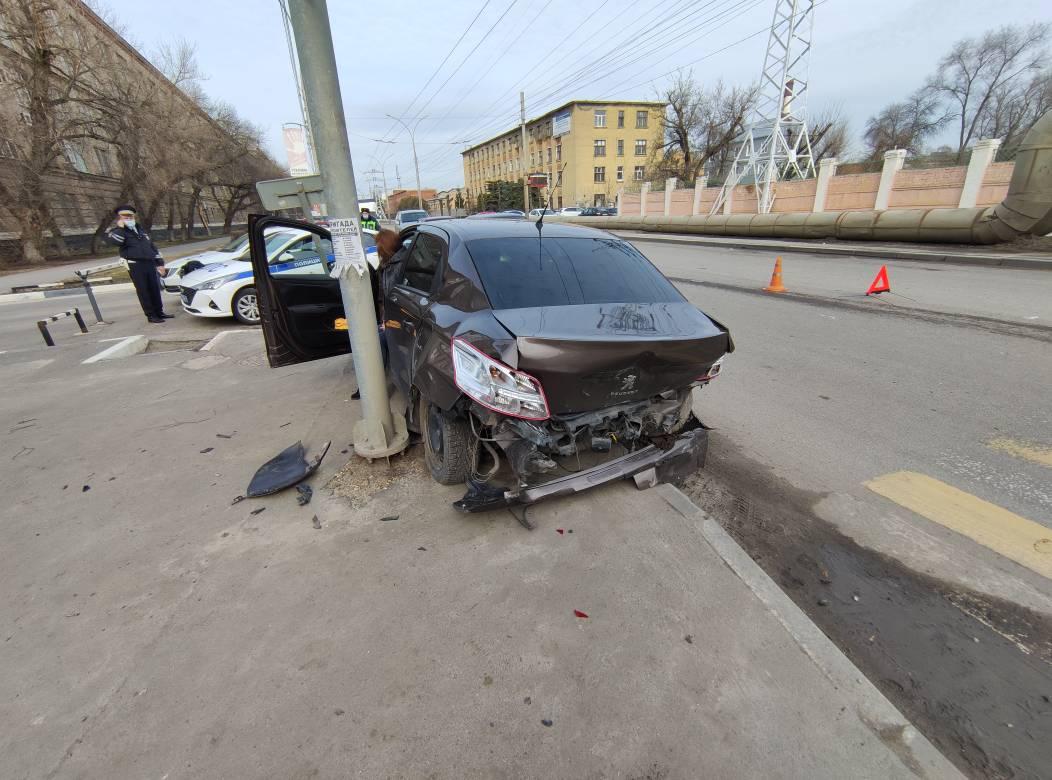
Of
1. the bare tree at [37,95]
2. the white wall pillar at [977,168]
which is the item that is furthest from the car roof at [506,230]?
the bare tree at [37,95]

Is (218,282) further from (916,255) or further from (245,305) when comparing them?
(916,255)

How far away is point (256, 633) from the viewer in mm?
2225

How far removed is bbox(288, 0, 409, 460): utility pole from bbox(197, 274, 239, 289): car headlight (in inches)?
275

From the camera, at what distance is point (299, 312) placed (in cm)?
474

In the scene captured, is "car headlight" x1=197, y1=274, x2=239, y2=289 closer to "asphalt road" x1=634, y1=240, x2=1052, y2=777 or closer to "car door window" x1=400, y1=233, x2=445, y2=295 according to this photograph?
"car door window" x1=400, y1=233, x2=445, y2=295

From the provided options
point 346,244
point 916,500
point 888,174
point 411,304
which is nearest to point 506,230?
point 411,304

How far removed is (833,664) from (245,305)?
994cm

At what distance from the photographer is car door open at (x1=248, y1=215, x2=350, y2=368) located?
4203 mm

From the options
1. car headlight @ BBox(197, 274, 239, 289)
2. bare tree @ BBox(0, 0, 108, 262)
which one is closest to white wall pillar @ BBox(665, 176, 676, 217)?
bare tree @ BBox(0, 0, 108, 262)

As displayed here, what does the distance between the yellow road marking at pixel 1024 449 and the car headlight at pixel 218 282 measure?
10.6 metres

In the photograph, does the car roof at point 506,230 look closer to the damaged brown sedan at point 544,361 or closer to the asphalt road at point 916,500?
the damaged brown sedan at point 544,361

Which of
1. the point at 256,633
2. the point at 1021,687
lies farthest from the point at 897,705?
the point at 256,633

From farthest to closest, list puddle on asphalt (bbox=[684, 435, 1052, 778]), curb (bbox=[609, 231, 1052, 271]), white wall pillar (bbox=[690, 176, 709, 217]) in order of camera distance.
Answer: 1. white wall pillar (bbox=[690, 176, 709, 217])
2. curb (bbox=[609, 231, 1052, 271])
3. puddle on asphalt (bbox=[684, 435, 1052, 778])

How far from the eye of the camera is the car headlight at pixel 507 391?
2416mm
